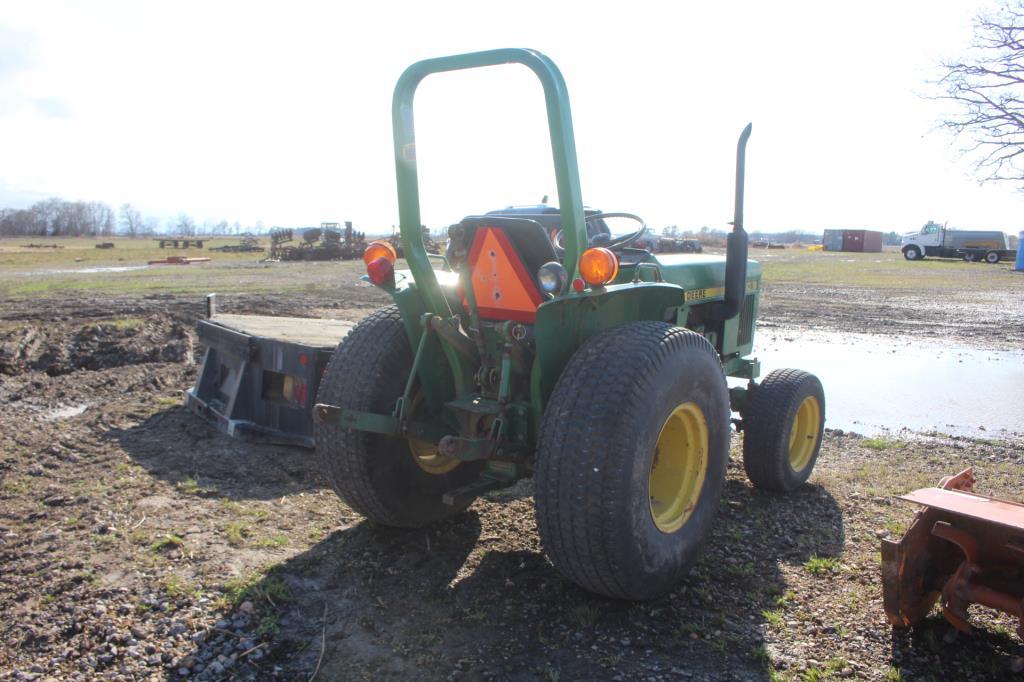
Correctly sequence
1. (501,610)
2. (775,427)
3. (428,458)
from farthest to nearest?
(775,427)
(428,458)
(501,610)

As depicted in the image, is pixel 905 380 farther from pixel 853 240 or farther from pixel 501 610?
pixel 853 240

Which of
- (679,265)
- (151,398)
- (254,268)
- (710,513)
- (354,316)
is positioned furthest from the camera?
(254,268)

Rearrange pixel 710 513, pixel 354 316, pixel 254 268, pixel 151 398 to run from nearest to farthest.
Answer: pixel 710 513 < pixel 151 398 < pixel 354 316 < pixel 254 268

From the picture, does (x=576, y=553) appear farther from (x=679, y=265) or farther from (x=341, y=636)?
(x=679, y=265)

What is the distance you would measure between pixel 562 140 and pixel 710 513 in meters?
1.83

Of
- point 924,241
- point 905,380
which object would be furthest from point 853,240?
point 905,380

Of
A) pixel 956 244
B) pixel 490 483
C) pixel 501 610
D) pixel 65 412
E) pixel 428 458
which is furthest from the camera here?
pixel 956 244

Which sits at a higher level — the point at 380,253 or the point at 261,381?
the point at 380,253

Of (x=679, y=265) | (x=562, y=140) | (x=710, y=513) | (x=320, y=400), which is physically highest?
(x=562, y=140)

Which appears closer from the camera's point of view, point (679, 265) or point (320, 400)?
point (320, 400)

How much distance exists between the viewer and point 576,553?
3049 mm

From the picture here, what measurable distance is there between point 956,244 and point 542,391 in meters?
46.5

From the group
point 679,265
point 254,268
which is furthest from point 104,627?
point 254,268

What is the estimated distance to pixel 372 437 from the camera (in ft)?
12.3
